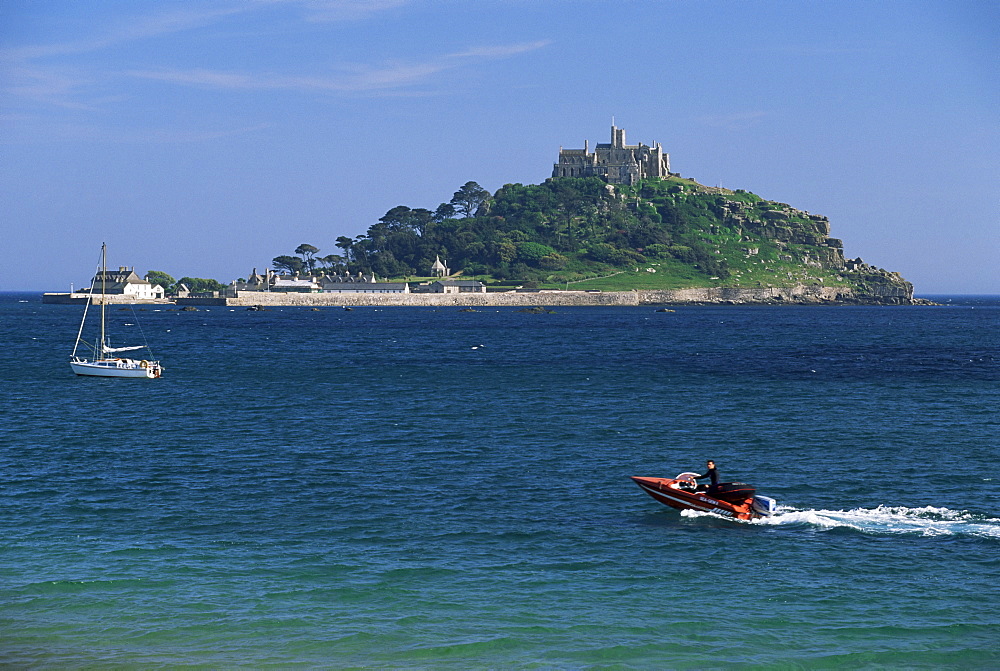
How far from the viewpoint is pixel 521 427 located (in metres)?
56.1

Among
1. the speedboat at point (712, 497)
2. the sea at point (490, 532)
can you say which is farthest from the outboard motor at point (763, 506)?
the sea at point (490, 532)

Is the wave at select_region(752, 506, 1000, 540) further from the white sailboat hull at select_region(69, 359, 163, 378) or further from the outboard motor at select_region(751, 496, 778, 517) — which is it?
the white sailboat hull at select_region(69, 359, 163, 378)

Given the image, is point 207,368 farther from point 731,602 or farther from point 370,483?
point 731,602

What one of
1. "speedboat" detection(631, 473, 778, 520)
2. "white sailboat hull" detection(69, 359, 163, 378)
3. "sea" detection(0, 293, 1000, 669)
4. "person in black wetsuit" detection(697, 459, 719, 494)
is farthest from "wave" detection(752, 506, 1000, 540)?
"white sailboat hull" detection(69, 359, 163, 378)

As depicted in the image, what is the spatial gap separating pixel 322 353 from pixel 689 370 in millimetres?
44310

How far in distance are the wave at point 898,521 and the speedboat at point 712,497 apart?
480 millimetres

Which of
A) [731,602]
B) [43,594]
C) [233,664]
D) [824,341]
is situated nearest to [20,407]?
[43,594]

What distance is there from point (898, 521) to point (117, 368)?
67.1 meters

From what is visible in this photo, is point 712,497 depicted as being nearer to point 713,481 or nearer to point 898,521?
point 713,481

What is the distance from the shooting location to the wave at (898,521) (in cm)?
3259

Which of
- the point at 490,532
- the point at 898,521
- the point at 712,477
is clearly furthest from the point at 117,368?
the point at 898,521

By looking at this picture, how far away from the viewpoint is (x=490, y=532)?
32.4 meters

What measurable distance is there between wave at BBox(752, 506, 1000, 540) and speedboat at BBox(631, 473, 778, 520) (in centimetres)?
48

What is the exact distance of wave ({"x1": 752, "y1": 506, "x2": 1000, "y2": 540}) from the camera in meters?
32.6
